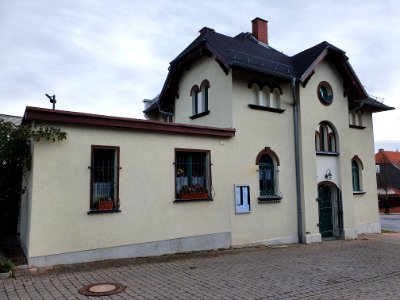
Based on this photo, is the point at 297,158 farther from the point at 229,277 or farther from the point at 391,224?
the point at 391,224

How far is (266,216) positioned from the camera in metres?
13.1

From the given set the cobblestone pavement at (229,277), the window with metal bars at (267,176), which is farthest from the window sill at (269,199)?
the cobblestone pavement at (229,277)

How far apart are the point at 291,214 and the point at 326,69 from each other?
21.2 feet

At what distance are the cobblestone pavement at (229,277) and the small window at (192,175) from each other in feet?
5.80

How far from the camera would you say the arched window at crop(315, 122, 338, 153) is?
50.8ft

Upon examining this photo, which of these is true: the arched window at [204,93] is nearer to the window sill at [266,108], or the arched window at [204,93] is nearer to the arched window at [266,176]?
the window sill at [266,108]

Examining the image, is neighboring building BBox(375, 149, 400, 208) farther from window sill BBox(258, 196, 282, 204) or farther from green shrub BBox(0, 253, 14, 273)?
green shrub BBox(0, 253, 14, 273)

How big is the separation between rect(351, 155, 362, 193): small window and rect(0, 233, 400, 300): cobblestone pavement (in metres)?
7.04

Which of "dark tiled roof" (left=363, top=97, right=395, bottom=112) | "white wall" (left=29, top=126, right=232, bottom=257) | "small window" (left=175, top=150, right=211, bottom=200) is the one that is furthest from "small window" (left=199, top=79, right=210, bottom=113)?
"dark tiled roof" (left=363, top=97, right=395, bottom=112)

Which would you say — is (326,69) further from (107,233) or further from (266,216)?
(107,233)

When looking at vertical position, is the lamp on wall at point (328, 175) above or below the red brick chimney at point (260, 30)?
below

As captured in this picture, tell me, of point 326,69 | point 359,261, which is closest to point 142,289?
point 359,261

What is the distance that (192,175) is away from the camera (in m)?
11.5

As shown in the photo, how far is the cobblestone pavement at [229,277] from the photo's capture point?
6.77 metres
